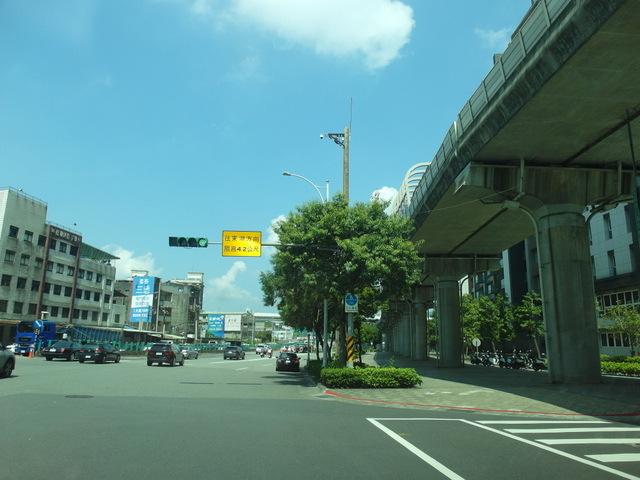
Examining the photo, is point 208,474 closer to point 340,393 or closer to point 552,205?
point 340,393

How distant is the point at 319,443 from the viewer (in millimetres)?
8422

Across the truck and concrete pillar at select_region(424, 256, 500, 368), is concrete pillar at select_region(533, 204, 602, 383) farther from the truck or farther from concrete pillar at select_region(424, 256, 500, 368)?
the truck

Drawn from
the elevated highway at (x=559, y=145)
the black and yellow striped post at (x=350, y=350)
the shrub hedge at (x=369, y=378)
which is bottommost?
the shrub hedge at (x=369, y=378)

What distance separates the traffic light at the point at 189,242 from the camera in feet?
62.8

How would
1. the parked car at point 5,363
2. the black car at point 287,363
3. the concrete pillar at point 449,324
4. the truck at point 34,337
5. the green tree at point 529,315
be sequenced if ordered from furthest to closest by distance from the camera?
the green tree at point 529,315 → the truck at point 34,337 → the concrete pillar at point 449,324 → the black car at point 287,363 → the parked car at point 5,363

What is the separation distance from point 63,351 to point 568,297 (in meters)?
33.4

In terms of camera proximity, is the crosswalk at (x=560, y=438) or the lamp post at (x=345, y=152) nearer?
the crosswalk at (x=560, y=438)

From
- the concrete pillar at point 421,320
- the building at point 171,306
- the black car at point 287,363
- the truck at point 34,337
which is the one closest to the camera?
the black car at point 287,363

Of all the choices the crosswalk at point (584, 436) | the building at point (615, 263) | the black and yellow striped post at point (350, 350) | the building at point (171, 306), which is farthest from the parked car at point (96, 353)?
the building at point (171, 306)

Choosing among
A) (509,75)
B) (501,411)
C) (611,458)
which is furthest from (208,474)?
(509,75)

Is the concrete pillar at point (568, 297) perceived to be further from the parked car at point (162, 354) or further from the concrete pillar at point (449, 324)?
the parked car at point (162, 354)

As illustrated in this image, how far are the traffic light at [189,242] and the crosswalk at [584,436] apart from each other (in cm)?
1181

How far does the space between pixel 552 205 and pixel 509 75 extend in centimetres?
740

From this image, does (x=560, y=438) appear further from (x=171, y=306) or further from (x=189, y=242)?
(x=171, y=306)
